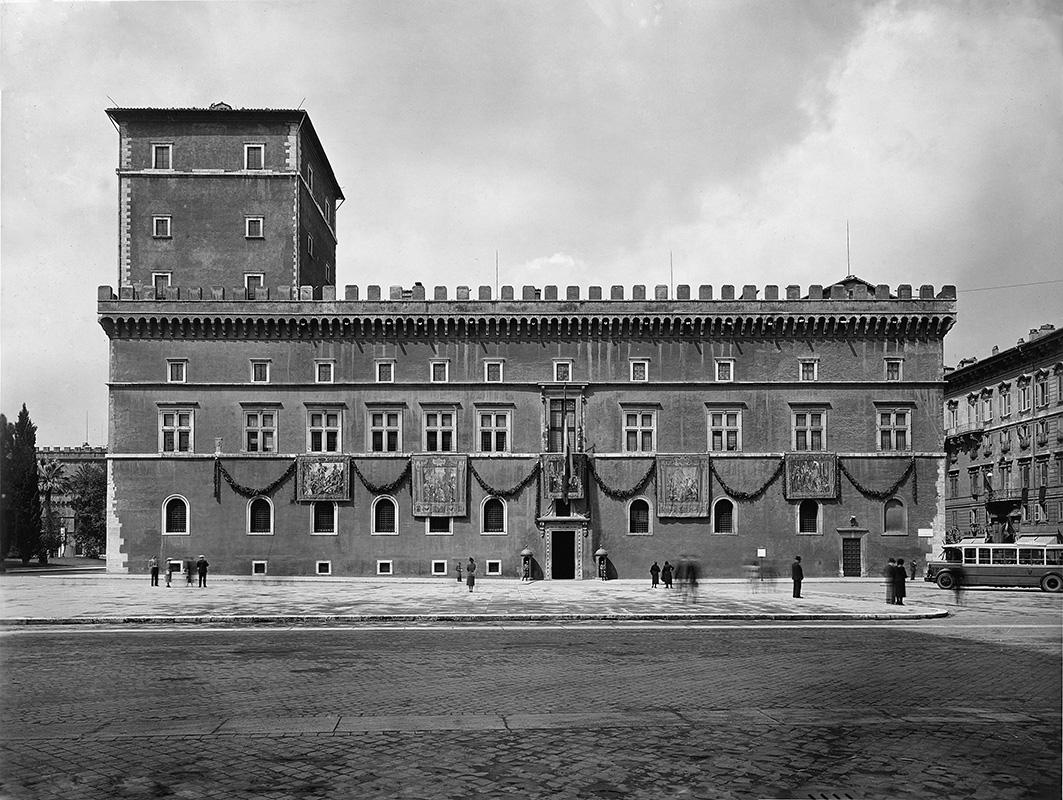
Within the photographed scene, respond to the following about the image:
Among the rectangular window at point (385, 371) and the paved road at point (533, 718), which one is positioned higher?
the rectangular window at point (385, 371)

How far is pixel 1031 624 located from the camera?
26.2 m

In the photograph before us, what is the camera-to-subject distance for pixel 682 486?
156 feet

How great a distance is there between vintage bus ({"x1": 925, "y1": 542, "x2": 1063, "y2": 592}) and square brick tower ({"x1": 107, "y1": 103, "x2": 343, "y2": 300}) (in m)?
34.5

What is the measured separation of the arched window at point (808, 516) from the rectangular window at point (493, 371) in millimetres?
16119

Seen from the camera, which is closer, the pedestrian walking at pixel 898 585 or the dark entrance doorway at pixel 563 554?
the pedestrian walking at pixel 898 585

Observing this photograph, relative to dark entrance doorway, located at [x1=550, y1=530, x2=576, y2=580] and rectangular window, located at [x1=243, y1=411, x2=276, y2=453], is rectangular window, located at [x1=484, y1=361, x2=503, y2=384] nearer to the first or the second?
dark entrance doorway, located at [x1=550, y1=530, x2=576, y2=580]

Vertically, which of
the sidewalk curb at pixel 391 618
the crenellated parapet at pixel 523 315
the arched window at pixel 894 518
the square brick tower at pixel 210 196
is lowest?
the sidewalk curb at pixel 391 618

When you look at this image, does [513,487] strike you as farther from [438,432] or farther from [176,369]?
[176,369]

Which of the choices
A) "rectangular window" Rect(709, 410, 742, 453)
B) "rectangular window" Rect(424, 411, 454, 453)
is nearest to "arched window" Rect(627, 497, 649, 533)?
"rectangular window" Rect(709, 410, 742, 453)

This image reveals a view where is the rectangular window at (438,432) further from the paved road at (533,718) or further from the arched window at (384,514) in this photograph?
the paved road at (533,718)

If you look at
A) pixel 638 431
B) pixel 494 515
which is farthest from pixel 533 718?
pixel 638 431

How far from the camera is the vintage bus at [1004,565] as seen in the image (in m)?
40.3

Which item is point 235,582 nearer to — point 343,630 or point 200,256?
point 200,256

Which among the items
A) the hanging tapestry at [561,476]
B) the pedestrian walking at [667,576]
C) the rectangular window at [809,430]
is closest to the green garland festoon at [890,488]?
the rectangular window at [809,430]
